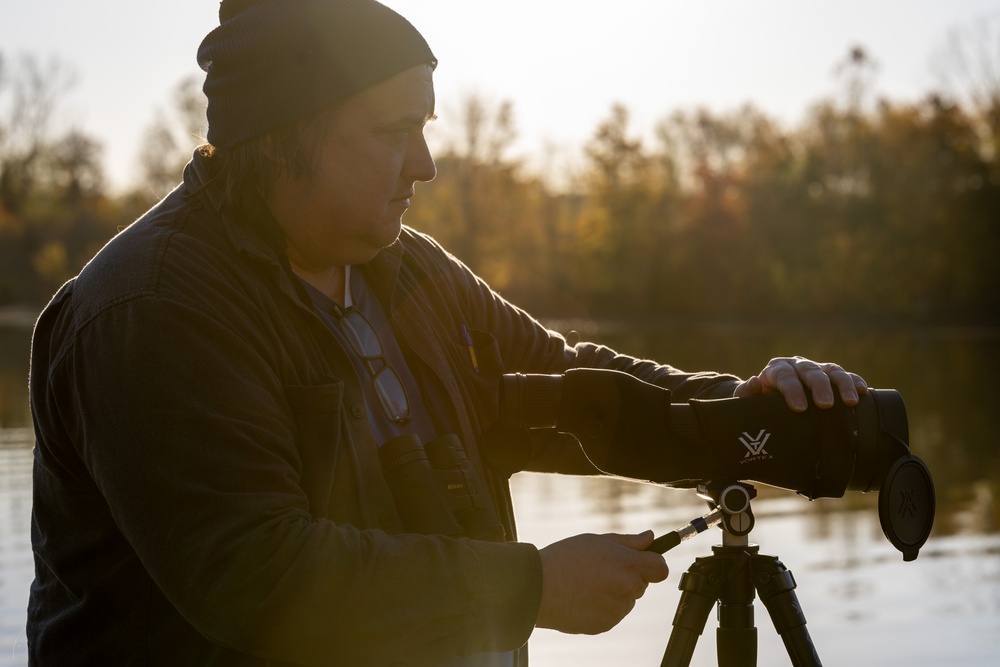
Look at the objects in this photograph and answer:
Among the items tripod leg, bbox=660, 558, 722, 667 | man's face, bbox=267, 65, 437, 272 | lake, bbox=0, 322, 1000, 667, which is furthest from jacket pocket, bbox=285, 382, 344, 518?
lake, bbox=0, 322, 1000, 667

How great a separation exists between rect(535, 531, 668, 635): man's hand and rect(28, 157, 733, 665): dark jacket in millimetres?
35

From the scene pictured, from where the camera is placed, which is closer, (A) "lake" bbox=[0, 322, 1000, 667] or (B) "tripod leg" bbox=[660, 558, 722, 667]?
(B) "tripod leg" bbox=[660, 558, 722, 667]

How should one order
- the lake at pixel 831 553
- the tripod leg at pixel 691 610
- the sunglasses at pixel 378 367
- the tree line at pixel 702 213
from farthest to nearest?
the tree line at pixel 702 213 → the lake at pixel 831 553 → the sunglasses at pixel 378 367 → the tripod leg at pixel 691 610

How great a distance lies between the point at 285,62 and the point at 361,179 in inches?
9.0

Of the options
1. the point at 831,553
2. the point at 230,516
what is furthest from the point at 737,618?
the point at 831,553

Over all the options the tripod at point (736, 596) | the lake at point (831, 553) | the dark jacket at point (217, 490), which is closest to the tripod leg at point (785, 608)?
the tripod at point (736, 596)

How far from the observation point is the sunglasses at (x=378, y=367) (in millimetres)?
2088

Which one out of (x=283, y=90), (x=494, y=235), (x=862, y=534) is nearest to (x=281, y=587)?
(x=283, y=90)

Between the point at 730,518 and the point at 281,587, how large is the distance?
2.37ft

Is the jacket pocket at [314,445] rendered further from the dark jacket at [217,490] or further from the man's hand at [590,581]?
the man's hand at [590,581]

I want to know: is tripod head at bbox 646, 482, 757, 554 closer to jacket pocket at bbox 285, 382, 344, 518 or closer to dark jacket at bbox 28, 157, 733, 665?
dark jacket at bbox 28, 157, 733, 665

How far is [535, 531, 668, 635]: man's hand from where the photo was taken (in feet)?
5.98

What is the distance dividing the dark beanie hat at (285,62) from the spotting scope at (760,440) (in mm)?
603

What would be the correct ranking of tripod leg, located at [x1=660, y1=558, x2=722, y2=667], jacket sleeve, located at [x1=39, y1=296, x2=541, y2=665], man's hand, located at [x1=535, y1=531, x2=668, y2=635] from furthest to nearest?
tripod leg, located at [x1=660, y1=558, x2=722, y2=667] → man's hand, located at [x1=535, y1=531, x2=668, y2=635] → jacket sleeve, located at [x1=39, y1=296, x2=541, y2=665]
